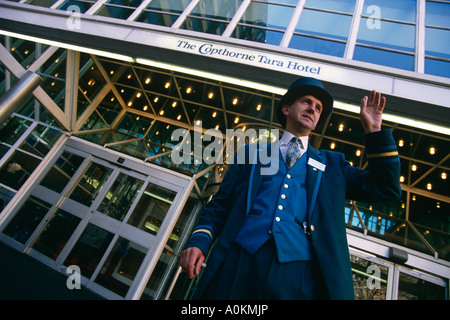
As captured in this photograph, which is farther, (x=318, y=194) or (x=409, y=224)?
(x=409, y=224)

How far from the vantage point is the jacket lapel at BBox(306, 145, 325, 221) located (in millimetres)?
1618

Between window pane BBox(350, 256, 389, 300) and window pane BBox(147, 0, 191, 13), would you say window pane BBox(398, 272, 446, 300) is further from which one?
window pane BBox(147, 0, 191, 13)

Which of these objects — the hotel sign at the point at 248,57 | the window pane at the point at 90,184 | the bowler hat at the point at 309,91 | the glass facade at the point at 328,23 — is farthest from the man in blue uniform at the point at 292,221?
the window pane at the point at 90,184

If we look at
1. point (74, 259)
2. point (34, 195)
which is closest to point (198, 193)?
point (74, 259)

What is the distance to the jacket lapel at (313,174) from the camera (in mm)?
1618

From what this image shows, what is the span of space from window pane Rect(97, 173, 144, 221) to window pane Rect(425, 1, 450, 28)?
980cm

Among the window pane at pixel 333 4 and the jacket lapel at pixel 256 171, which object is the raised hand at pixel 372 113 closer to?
the jacket lapel at pixel 256 171

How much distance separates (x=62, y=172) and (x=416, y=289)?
12.9 meters

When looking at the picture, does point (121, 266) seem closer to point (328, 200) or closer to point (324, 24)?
point (328, 200)

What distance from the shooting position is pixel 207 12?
5.77 m

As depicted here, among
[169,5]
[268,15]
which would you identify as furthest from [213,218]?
[169,5]

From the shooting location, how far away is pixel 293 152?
1.92 m

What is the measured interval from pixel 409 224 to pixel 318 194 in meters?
8.60
